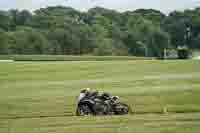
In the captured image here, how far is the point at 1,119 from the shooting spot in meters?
13.3

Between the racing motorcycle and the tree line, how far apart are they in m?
70.3

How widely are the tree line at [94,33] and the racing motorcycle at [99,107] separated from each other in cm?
7026

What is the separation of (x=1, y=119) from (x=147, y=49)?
293ft

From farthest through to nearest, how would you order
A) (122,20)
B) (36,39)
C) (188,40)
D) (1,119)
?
1. (122,20)
2. (188,40)
3. (36,39)
4. (1,119)

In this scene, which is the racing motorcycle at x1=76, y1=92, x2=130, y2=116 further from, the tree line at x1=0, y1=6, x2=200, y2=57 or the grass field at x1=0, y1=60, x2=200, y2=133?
the tree line at x1=0, y1=6, x2=200, y2=57

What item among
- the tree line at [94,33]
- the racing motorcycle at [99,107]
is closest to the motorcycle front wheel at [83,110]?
the racing motorcycle at [99,107]

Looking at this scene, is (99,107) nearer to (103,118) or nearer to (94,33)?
(103,118)

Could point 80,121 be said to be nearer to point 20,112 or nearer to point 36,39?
point 20,112

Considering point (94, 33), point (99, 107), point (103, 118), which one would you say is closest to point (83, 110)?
point (99, 107)

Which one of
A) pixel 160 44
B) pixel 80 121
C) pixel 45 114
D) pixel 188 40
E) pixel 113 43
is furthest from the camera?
pixel 188 40

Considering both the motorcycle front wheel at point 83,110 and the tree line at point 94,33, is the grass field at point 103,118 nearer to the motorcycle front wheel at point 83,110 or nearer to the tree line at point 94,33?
the motorcycle front wheel at point 83,110

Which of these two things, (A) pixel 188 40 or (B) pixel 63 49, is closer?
(B) pixel 63 49

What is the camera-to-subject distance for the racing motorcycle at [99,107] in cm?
1371

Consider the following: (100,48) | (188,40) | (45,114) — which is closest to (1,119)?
(45,114)
